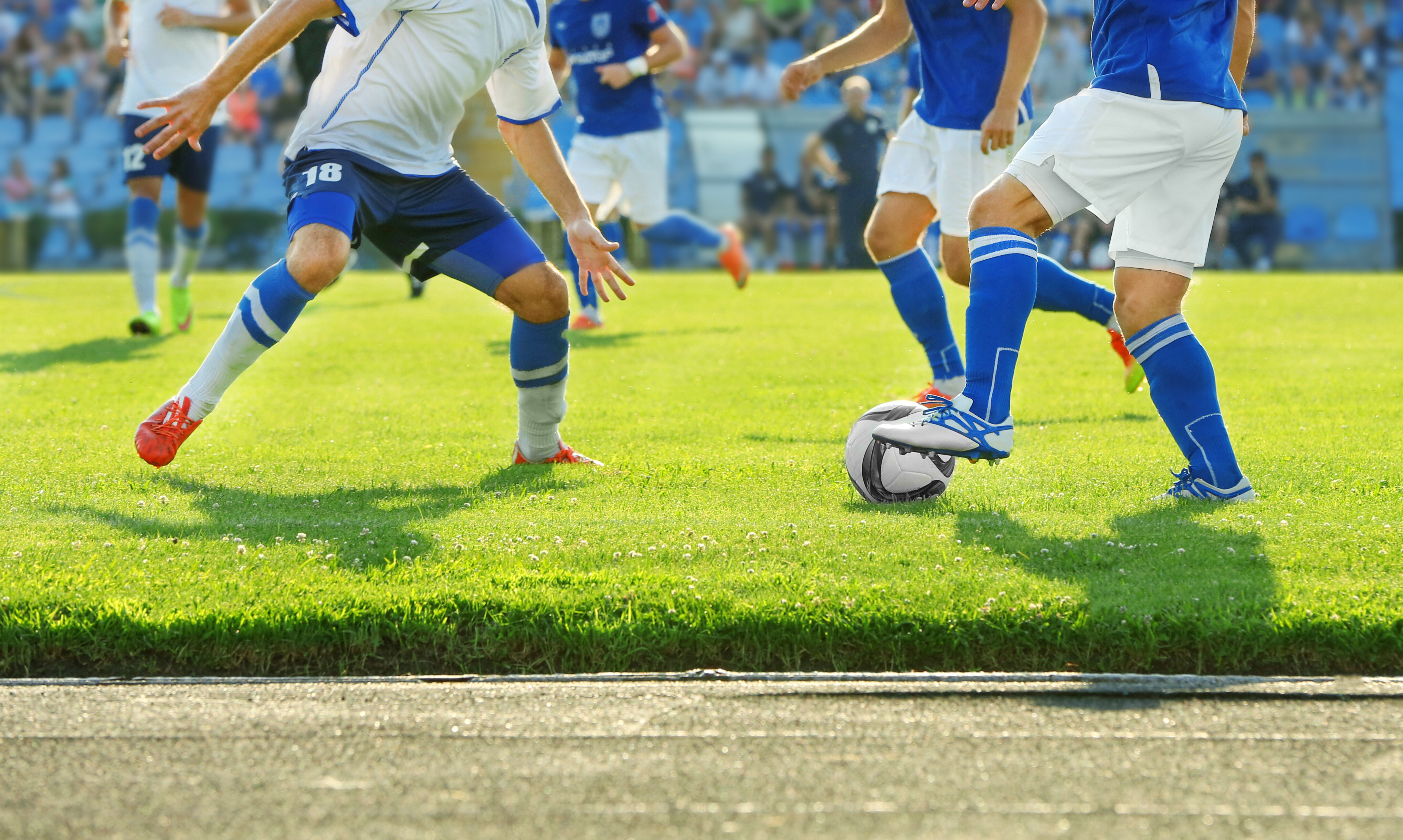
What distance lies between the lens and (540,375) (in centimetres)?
484

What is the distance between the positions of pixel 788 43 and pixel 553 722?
2367cm

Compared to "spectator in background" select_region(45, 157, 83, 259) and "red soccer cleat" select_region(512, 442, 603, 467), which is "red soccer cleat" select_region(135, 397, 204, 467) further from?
"spectator in background" select_region(45, 157, 83, 259)

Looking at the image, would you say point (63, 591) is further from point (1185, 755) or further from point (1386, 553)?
point (1386, 553)

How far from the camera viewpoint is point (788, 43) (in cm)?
2506

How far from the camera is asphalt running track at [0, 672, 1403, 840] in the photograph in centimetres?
210

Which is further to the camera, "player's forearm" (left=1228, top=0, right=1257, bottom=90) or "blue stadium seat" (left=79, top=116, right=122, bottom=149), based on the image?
"blue stadium seat" (left=79, top=116, right=122, bottom=149)

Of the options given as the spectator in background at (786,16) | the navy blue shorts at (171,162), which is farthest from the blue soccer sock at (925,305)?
the spectator in background at (786,16)

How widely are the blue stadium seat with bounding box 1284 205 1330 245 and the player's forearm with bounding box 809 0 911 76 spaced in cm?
1771

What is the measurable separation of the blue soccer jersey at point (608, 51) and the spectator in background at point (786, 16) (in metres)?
15.1

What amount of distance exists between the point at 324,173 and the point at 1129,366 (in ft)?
11.6

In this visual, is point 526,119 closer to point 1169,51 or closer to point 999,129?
point 999,129

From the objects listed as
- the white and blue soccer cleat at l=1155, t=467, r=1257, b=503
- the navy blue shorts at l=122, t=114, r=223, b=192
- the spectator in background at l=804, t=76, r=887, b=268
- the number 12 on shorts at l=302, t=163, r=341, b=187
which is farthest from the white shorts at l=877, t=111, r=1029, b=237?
the spectator in background at l=804, t=76, r=887, b=268

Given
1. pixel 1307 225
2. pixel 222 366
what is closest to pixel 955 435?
pixel 222 366

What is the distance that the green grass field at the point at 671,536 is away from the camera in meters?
3.00
